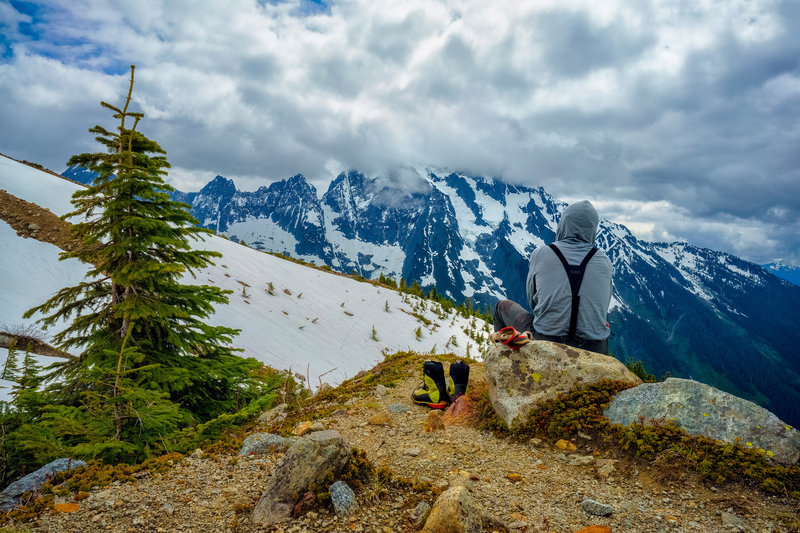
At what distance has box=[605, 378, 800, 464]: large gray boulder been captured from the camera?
3.33m

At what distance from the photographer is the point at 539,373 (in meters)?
4.91

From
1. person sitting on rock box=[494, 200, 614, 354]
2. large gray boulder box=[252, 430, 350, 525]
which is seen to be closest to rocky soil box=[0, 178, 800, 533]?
large gray boulder box=[252, 430, 350, 525]

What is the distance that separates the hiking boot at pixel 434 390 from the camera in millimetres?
6242

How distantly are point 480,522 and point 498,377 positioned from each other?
2525 mm

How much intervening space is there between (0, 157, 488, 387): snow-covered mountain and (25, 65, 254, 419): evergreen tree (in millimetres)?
4940

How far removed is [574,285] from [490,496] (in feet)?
8.69

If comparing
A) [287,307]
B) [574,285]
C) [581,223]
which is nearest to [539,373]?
[574,285]

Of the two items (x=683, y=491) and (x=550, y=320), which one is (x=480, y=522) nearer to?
(x=683, y=491)

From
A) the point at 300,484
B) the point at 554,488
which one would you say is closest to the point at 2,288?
the point at 300,484

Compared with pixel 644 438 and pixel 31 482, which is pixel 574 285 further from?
pixel 31 482

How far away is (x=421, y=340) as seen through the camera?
65.6 ft

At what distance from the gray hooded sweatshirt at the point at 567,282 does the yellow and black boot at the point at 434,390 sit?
6.40 feet

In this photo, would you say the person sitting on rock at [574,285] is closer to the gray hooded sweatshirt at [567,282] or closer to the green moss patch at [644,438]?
the gray hooded sweatshirt at [567,282]

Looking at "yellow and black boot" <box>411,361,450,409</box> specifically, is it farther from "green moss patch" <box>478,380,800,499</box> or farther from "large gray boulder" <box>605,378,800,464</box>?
"large gray boulder" <box>605,378,800,464</box>
